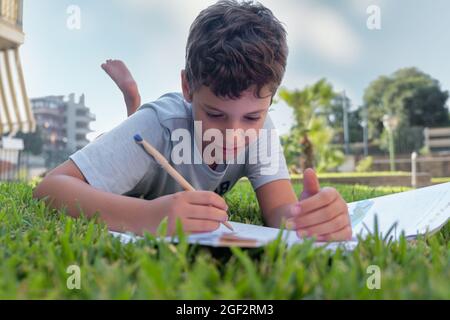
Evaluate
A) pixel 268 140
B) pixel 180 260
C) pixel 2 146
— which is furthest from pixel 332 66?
pixel 180 260

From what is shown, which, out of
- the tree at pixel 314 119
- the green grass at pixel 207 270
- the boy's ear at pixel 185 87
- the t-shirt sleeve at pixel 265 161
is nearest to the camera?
the green grass at pixel 207 270

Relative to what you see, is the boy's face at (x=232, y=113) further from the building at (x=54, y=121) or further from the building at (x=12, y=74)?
the building at (x=54, y=121)

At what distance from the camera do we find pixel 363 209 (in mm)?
1362

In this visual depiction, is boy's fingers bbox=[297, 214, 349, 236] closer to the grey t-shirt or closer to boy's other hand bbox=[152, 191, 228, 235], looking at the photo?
boy's other hand bbox=[152, 191, 228, 235]

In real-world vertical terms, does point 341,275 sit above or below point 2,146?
below

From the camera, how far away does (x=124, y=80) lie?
2438 millimetres

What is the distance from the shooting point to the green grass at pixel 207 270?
0.53m

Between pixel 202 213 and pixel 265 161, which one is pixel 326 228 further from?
pixel 265 161

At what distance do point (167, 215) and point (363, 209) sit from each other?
691mm

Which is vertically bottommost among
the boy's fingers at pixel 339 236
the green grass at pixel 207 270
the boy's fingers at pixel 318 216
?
the green grass at pixel 207 270

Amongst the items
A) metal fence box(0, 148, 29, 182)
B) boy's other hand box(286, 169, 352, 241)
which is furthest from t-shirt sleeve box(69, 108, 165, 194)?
metal fence box(0, 148, 29, 182)

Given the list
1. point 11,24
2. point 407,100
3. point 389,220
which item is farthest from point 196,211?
point 407,100

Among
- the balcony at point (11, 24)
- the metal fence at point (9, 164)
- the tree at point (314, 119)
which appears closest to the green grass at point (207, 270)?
the balcony at point (11, 24)
